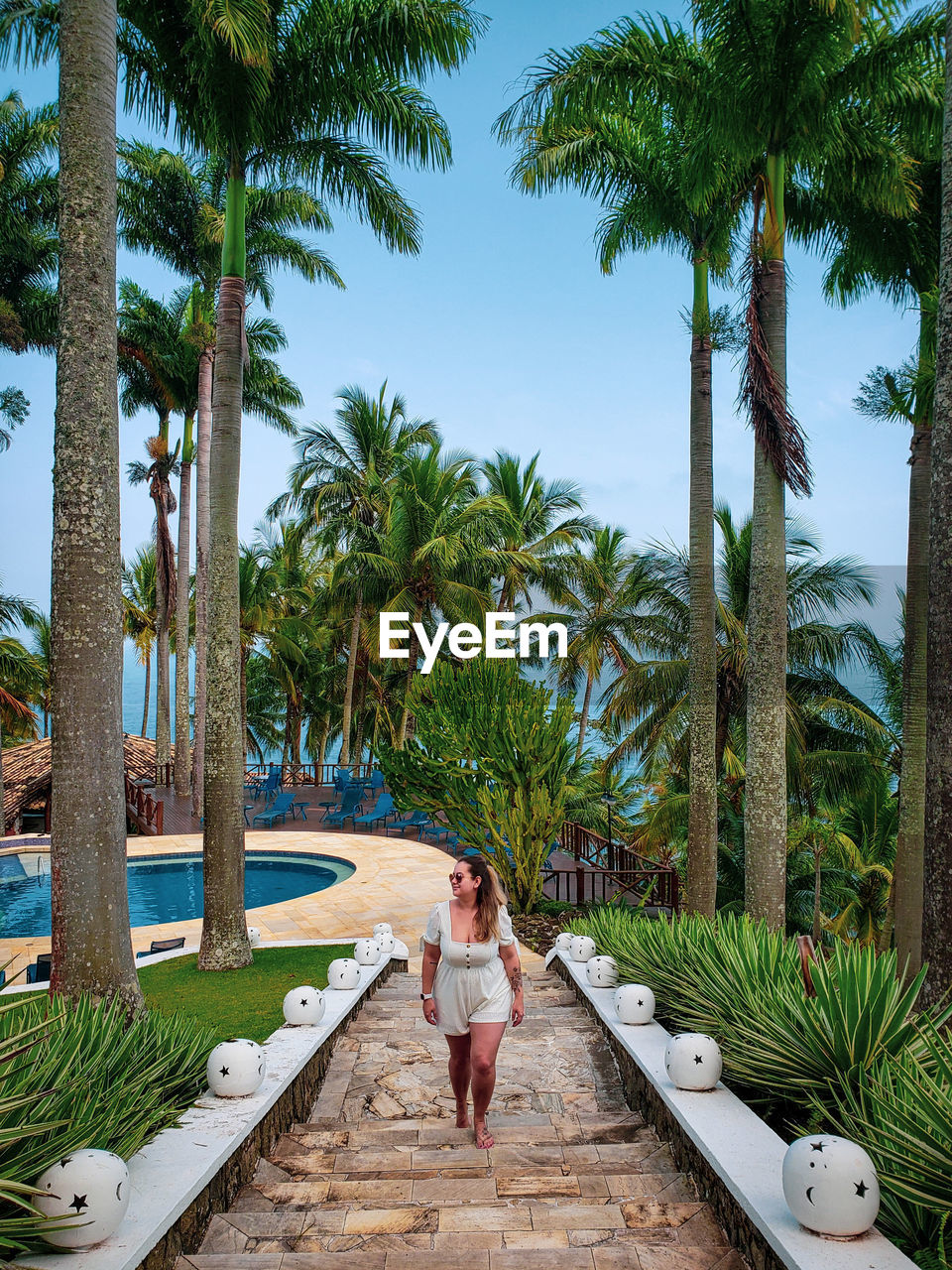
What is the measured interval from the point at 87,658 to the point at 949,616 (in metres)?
4.98

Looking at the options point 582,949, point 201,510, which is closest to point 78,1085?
point 582,949

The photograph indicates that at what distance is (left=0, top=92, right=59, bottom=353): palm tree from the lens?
18.7 metres

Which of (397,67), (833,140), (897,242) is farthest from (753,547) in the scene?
(397,67)

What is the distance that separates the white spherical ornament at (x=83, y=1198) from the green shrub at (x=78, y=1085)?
5 centimetres

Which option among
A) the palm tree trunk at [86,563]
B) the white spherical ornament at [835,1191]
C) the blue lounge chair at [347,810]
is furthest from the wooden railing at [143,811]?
the white spherical ornament at [835,1191]

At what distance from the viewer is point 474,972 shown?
3.67 meters

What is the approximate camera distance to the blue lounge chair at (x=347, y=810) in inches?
776

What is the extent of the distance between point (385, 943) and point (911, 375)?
950cm

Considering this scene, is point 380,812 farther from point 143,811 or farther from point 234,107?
point 234,107

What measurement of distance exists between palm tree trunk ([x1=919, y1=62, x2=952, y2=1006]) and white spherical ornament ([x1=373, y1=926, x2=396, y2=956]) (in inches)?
182

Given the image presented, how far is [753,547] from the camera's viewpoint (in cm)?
843

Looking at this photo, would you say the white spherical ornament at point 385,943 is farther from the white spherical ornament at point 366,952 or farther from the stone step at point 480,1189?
the stone step at point 480,1189

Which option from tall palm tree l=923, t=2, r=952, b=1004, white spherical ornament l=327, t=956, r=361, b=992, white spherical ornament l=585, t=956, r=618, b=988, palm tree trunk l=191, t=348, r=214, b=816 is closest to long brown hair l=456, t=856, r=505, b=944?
tall palm tree l=923, t=2, r=952, b=1004

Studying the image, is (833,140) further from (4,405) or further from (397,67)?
(4,405)
